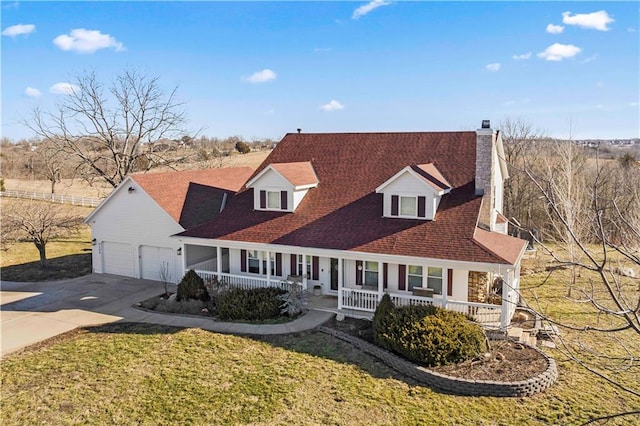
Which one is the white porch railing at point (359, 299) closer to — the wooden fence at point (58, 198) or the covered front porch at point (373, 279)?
the covered front porch at point (373, 279)

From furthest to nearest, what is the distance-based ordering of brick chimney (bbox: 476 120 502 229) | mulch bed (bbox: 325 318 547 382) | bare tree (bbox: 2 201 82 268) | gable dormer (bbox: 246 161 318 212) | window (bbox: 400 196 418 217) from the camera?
bare tree (bbox: 2 201 82 268), gable dormer (bbox: 246 161 318 212), window (bbox: 400 196 418 217), brick chimney (bbox: 476 120 502 229), mulch bed (bbox: 325 318 547 382)

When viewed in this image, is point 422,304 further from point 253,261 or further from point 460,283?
point 253,261

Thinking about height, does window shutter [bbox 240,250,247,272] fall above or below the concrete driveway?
above

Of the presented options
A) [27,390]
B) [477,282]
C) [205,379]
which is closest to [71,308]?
[27,390]

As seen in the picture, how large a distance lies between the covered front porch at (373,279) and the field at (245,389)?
2.74 metres

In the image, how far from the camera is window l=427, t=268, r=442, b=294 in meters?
18.0

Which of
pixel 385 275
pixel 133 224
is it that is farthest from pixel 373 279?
pixel 133 224

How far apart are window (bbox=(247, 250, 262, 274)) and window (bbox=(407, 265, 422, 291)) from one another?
22.9 feet

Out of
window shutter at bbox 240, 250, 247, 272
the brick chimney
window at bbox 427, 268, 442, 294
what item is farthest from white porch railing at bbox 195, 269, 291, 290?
the brick chimney

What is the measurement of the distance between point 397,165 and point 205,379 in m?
12.9

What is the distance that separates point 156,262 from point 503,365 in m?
17.1

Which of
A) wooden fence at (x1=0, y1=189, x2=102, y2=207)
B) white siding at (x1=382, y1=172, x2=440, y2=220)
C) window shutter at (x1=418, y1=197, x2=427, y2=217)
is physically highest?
white siding at (x1=382, y1=172, x2=440, y2=220)

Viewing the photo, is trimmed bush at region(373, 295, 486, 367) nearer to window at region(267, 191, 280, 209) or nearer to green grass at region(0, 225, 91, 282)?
window at region(267, 191, 280, 209)

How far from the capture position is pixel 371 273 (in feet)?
63.0
